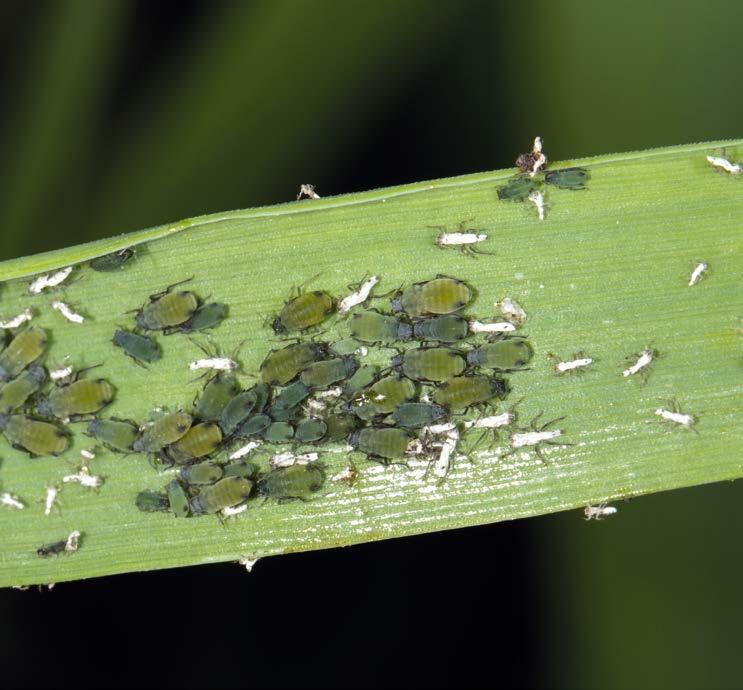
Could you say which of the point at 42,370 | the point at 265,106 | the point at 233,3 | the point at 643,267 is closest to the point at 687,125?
the point at 643,267

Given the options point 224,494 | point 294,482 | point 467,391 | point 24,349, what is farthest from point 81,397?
point 467,391

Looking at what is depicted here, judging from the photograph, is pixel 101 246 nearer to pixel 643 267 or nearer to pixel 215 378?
pixel 215 378

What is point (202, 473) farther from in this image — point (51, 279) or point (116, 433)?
point (51, 279)

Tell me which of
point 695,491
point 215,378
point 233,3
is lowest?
point 695,491

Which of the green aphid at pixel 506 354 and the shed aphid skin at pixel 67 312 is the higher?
the shed aphid skin at pixel 67 312

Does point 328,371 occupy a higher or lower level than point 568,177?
lower

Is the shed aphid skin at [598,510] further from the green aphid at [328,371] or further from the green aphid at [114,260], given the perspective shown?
the green aphid at [114,260]

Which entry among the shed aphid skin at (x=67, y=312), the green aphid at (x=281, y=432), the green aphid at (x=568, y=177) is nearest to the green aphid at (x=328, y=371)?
the green aphid at (x=281, y=432)
